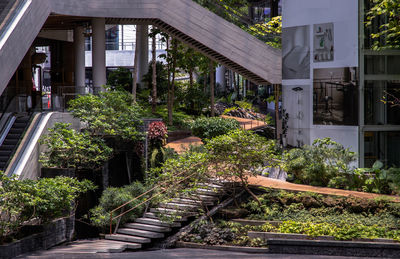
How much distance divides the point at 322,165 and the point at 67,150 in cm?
778

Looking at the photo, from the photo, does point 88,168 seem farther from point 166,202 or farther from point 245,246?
point 245,246

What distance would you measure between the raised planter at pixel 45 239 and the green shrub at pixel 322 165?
21.7 feet

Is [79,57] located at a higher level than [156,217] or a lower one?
higher

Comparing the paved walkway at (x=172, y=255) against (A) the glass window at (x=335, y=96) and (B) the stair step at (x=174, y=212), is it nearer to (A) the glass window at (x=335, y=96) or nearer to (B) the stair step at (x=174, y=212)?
(B) the stair step at (x=174, y=212)

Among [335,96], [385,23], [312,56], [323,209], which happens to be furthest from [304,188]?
[385,23]

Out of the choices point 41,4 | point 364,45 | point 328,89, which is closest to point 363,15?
point 364,45

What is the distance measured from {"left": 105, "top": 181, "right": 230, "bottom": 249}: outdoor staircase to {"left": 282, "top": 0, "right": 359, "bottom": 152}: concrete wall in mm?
4457

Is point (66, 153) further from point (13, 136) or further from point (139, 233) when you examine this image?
point (139, 233)

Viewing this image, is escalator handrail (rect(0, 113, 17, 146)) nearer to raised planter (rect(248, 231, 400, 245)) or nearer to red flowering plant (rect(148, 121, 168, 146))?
red flowering plant (rect(148, 121, 168, 146))

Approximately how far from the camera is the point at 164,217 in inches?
599

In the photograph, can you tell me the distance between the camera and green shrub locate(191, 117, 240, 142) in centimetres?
2144

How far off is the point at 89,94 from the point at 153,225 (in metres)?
5.81

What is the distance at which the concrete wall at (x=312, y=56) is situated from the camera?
18.3 meters

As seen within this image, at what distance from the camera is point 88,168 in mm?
17547
